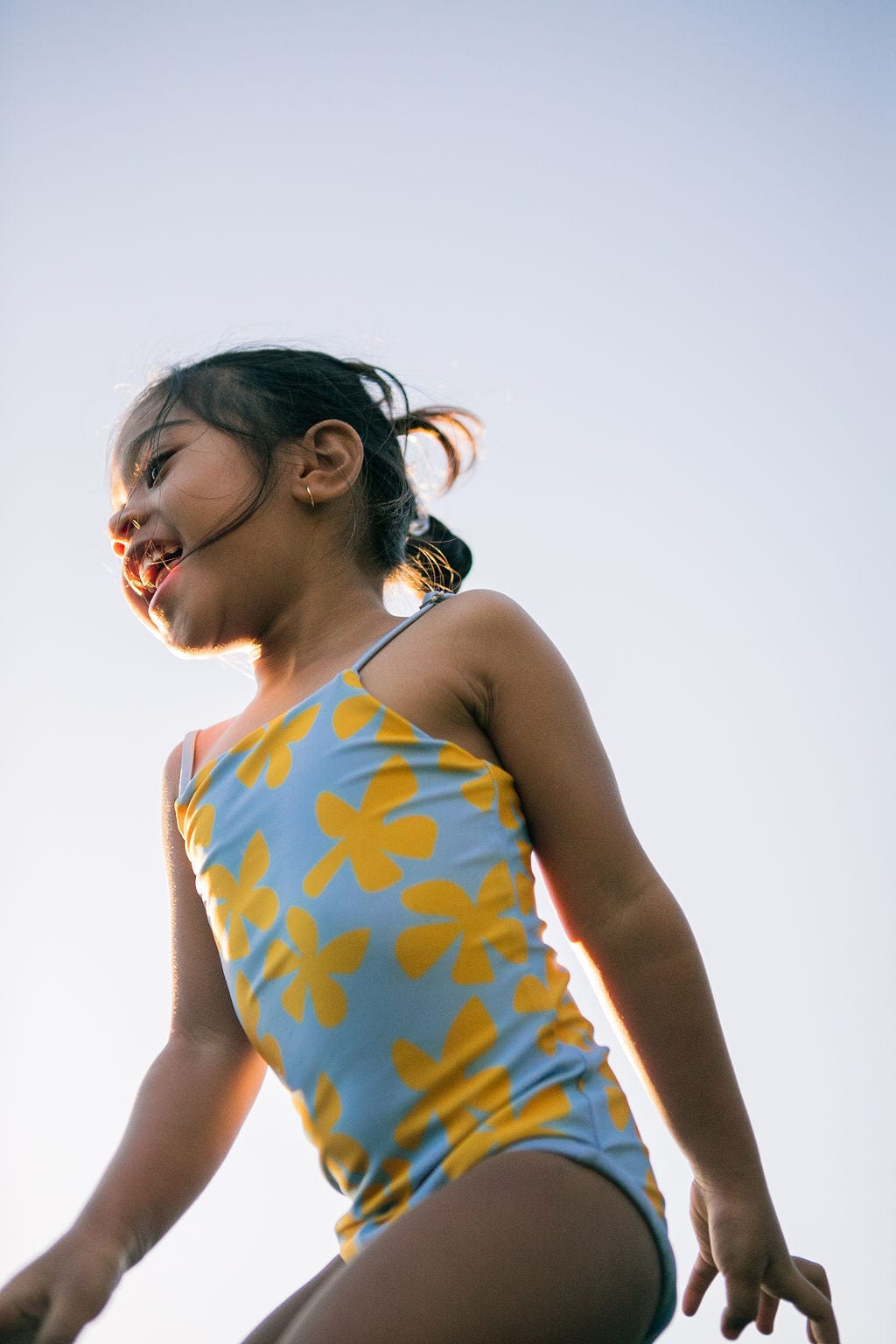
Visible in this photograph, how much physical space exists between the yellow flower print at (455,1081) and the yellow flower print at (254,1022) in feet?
0.45

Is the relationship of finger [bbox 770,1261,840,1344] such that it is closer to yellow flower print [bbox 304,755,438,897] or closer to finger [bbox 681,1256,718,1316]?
finger [bbox 681,1256,718,1316]

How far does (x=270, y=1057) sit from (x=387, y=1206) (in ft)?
0.59

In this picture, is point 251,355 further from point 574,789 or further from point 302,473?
point 574,789

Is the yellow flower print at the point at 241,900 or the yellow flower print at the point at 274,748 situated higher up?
the yellow flower print at the point at 274,748

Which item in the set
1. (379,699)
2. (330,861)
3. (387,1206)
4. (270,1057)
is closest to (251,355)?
(379,699)

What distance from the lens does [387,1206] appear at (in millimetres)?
854

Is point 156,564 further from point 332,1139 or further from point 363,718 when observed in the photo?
point 332,1139

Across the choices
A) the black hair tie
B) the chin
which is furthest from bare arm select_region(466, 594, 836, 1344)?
the black hair tie

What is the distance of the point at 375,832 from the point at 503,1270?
1.16 ft

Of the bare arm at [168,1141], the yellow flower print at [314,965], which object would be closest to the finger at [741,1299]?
the yellow flower print at [314,965]

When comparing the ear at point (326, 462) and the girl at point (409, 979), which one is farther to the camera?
the ear at point (326, 462)

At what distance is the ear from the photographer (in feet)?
4.26

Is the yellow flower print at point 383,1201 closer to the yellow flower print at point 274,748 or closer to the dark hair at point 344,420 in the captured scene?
the yellow flower print at point 274,748

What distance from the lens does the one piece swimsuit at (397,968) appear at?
0.84 meters
